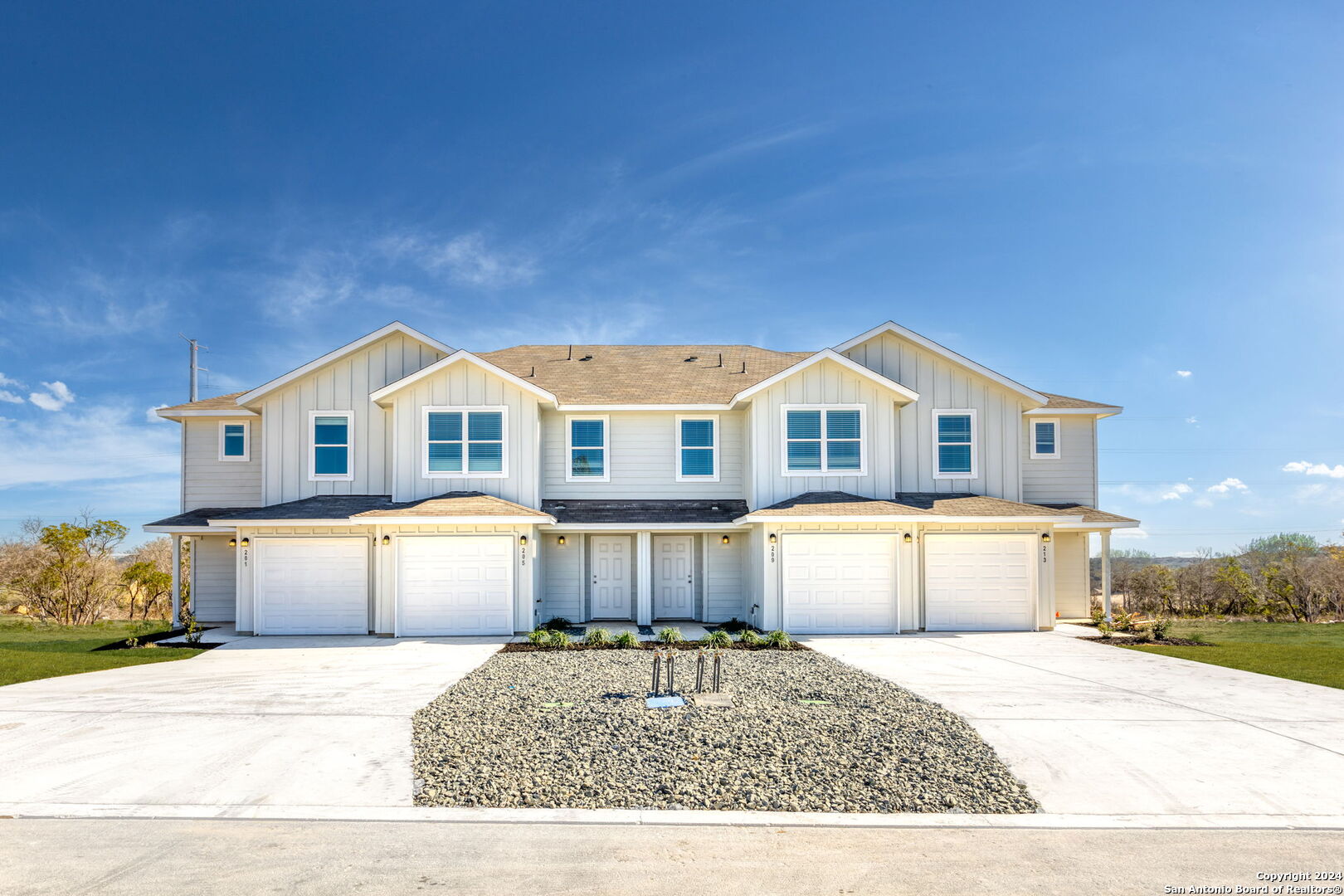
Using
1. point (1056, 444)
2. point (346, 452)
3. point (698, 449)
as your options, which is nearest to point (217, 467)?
point (346, 452)

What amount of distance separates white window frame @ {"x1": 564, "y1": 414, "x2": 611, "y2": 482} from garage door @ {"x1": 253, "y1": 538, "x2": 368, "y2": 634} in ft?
15.3

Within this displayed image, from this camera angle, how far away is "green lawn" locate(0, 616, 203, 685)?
11203 millimetres

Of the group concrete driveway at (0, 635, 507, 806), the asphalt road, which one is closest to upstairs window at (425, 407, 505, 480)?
concrete driveway at (0, 635, 507, 806)

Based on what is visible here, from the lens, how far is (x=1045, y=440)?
1866 centimetres

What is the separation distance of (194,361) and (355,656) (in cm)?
1271

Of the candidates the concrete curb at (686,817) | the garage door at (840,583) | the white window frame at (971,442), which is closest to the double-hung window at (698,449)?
the garage door at (840,583)

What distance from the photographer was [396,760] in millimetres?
6477

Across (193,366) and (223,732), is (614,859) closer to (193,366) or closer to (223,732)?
(223,732)

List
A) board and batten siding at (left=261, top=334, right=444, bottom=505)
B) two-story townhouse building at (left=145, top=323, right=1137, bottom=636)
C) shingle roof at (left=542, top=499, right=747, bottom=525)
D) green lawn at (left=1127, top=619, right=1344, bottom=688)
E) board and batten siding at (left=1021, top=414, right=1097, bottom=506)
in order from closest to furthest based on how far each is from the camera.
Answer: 1. green lawn at (left=1127, top=619, right=1344, bottom=688)
2. two-story townhouse building at (left=145, top=323, right=1137, bottom=636)
3. shingle roof at (left=542, top=499, right=747, bottom=525)
4. board and batten siding at (left=261, top=334, right=444, bottom=505)
5. board and batten siding at (left=1021, top=414, right=1097, bottom=506)

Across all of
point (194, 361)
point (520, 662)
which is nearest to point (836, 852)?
point (520, 662)

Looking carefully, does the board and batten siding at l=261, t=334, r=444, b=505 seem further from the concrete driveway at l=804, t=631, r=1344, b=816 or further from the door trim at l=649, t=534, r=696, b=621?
the concrete driveway at l=804, t=631, r=1344, b=816

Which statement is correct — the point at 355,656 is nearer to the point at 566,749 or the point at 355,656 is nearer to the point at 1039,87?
the point at 566,749

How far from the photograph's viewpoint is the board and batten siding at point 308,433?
16.8m

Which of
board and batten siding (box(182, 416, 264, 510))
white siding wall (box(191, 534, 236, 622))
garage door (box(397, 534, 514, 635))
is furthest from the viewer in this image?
board and batten siding (box(182, 416, 264, 510))
